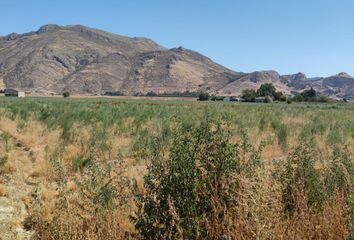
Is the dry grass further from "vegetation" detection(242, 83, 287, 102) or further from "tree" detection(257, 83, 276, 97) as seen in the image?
"tree" detection(257, 83, 276, 97)

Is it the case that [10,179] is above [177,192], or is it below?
below

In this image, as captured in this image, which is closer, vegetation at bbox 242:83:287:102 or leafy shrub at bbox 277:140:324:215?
leafy shrub at bbox 277:140:324:215

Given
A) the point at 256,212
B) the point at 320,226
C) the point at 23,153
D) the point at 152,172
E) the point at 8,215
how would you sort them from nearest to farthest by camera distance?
the point at 256,212, the point at 320,226, the point at 152,172, the point at 8,215, the point at 23,153

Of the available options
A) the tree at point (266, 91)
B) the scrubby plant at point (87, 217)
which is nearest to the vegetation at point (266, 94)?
the tree at point (266, 91)

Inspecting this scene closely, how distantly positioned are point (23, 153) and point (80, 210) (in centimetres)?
824

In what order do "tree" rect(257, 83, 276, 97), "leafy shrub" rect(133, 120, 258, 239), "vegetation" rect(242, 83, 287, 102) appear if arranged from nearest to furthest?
1. "leafy shrub" rect(133, 120, 258, 239)
2. "vegetation" rect(242, 83, 287, 102)
3. "tree" rect(257, 83, 276, 97)

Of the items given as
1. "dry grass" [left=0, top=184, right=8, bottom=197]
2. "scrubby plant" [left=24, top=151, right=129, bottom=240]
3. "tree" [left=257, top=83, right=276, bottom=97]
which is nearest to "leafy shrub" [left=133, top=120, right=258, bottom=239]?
"scrubby plant" [left=24, top=151, right=129, bottom=240]

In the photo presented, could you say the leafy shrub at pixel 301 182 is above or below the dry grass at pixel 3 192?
above

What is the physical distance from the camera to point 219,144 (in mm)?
6117

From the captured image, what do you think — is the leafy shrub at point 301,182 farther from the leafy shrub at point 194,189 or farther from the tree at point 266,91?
the tree at point 266,91

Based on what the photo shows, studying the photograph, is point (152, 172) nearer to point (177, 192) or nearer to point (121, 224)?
point (177, 192)

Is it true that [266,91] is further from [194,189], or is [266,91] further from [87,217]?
[194,189]

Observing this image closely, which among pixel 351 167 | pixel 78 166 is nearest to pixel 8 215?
pixel 78 166

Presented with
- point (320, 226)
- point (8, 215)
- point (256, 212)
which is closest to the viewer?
point (256, 212)
